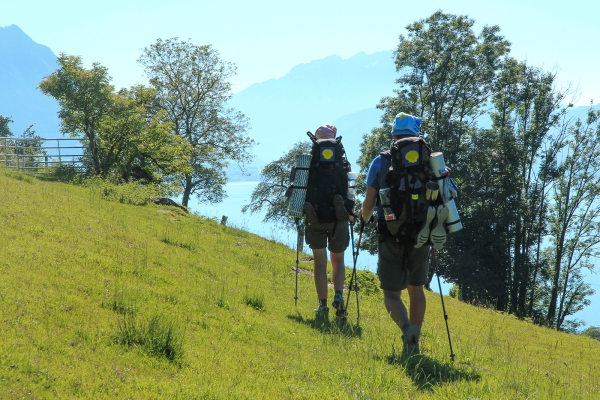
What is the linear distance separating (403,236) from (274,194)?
59146 mm

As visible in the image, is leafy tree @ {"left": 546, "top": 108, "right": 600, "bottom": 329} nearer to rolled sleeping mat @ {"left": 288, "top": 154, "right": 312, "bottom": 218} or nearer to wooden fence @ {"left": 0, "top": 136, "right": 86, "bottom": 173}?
wooden fence @ {"left": 0, "top": 136, "right": 86, "bottom": 173}

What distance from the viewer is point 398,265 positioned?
647 cm

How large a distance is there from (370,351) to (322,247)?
2360mm

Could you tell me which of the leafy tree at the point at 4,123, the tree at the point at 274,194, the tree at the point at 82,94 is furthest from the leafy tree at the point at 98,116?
the leafy tree at the point at 4,123

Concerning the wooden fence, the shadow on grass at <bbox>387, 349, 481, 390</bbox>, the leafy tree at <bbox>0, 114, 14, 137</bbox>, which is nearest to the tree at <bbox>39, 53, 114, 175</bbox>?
the wooden fence

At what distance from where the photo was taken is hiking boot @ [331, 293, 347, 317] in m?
8.17

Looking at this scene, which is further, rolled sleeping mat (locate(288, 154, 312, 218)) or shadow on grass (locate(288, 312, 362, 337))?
rolled sleeping mat (locate(288, 154, 312, 218))

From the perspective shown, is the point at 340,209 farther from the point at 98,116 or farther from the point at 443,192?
the point at 98,116

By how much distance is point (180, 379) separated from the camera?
4.83m

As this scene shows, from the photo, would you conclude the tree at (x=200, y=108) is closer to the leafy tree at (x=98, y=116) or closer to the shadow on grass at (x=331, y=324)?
the leafy tree at (x=98, y=116)

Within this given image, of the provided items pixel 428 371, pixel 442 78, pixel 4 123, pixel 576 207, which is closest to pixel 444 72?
pixel 442 78

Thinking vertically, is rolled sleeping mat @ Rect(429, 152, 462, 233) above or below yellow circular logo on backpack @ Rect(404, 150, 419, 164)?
below

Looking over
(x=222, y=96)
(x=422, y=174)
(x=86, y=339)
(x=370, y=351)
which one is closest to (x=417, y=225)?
(x=422, y=174)

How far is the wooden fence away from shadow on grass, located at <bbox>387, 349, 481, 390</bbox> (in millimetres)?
21353
